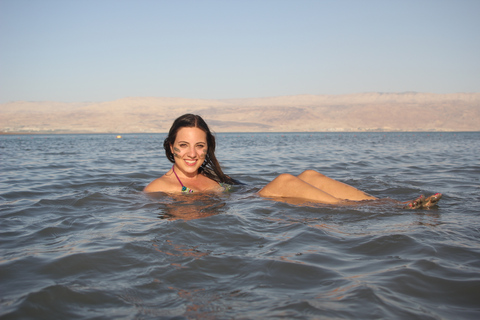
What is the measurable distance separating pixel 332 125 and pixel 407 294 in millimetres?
119374

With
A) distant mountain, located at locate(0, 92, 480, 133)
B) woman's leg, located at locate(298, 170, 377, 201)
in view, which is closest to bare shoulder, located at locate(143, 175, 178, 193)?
woman's leg, located at locate(298, 170, 377, 201)

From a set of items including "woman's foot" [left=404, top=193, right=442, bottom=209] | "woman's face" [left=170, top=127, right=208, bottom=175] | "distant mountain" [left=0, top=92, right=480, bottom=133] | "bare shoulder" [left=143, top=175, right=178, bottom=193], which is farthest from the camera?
"distant mountain" [left=0, top=92, right=480, bottom=133]

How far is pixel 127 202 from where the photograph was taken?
4.92m

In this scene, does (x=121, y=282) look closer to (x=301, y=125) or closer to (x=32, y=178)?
(x=32, y=178)

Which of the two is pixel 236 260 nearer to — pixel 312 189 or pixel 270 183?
pixel 312 189

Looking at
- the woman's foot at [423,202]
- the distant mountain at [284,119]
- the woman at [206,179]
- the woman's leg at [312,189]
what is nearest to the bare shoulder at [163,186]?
the woman at [206,179]

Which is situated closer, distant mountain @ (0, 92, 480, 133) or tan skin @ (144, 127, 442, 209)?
tan skin @ (144, 127, 442, 209)

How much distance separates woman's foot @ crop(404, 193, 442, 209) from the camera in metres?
4.14

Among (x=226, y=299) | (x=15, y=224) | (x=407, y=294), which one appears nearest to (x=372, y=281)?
(x=407, y=294)

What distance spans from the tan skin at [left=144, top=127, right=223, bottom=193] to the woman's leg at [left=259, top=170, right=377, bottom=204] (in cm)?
98

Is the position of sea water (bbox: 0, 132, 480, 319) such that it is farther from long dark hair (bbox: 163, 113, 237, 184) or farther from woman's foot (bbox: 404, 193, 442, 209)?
long dark hair (bbox: 163, 113, 237, 184)

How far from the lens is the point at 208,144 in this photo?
5230 mm

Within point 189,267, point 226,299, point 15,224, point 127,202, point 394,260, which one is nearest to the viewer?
point 226,299

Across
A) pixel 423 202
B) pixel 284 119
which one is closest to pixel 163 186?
pixel 423 202
